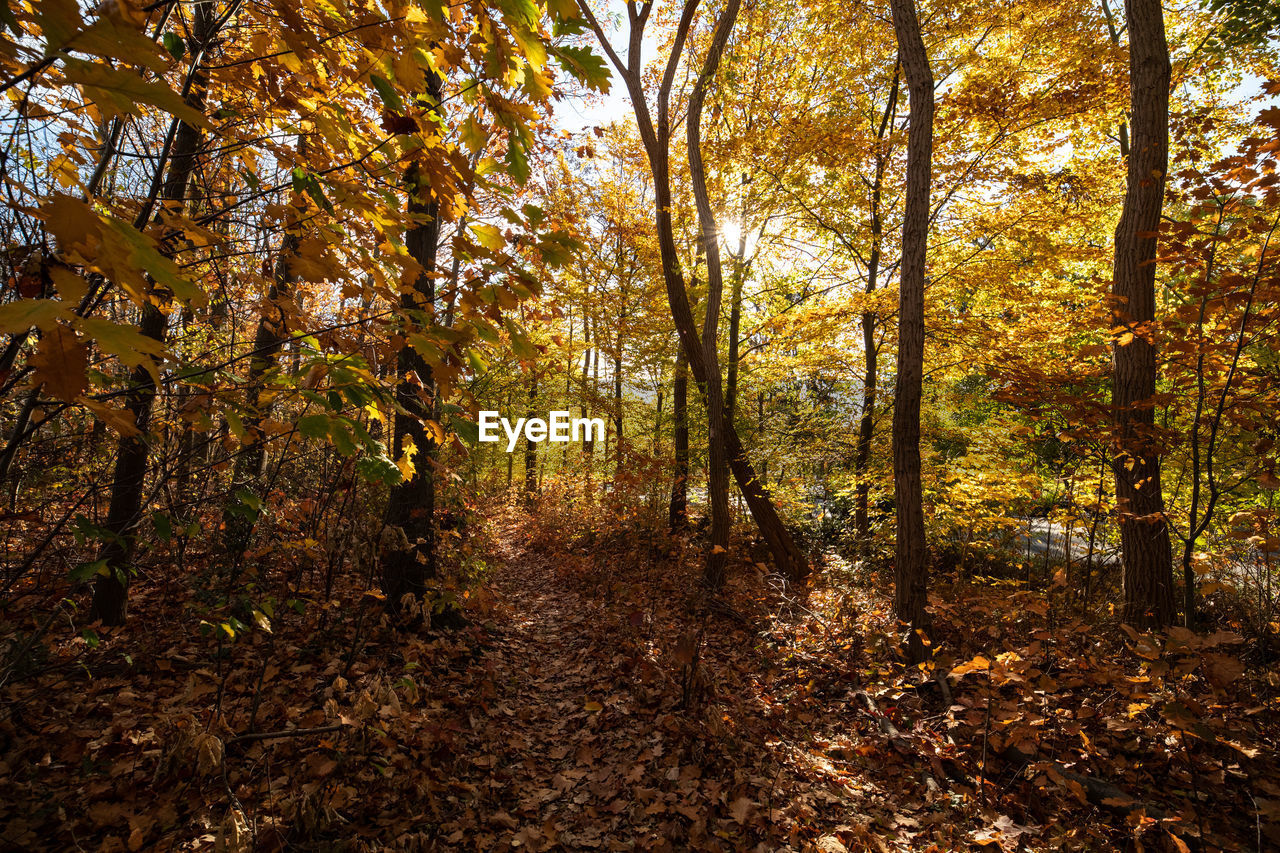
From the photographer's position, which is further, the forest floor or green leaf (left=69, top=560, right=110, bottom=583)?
the forest floor

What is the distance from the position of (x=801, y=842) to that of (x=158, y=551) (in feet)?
22.6

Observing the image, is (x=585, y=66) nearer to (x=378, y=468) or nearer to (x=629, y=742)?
(x=378, y=468)

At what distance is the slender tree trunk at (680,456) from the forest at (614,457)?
0.39ft

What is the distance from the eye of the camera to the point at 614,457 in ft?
37.1

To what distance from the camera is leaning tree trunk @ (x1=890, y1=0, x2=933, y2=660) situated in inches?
199

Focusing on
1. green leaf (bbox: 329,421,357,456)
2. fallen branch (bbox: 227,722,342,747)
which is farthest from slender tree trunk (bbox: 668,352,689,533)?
green leaf (bbox: 329,421,357,456)

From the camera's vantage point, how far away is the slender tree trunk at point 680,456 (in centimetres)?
1068

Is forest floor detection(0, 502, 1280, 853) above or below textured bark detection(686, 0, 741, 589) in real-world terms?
below

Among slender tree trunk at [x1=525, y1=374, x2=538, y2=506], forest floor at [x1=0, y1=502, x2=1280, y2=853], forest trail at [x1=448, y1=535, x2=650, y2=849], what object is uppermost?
slender tree trunk at [x1=525, y1=374, x2=538, y2=506]

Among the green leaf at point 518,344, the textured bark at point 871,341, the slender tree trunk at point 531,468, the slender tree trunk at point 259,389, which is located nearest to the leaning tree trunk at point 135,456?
the slender tree trunk at point 259,389

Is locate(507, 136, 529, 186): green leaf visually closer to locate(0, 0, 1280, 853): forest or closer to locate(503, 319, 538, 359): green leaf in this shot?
locate(0, 0, 1280, 853): forest

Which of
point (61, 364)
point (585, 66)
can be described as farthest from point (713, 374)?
point (61, 364)

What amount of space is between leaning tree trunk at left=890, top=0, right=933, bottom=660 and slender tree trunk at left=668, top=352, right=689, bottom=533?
210 inches

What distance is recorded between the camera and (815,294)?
11.6 m
